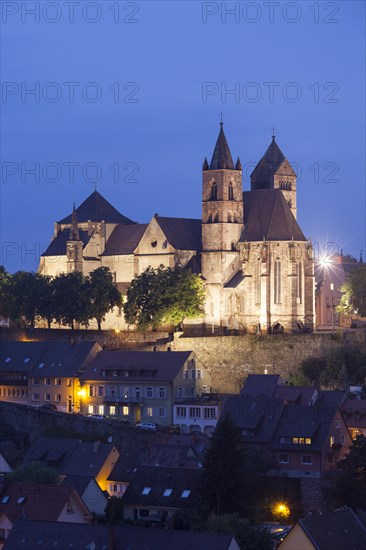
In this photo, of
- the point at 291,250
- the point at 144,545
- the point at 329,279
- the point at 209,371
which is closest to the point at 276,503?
the point at 144,545

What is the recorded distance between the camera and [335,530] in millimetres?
78312

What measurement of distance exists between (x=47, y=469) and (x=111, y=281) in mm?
42491

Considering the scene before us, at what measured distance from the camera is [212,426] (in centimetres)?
10719

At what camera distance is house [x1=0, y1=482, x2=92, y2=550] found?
274 feet

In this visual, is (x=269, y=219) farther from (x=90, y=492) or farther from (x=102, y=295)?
(x=90, y=492)

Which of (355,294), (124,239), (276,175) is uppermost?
(276,175)

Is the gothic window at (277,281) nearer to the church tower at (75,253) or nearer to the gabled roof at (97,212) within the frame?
the church tower at (75,253)

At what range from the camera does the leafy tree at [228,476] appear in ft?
286

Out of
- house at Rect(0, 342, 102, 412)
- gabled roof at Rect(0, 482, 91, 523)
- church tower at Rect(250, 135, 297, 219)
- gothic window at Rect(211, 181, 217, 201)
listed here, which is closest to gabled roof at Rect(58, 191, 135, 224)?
church tower at Rect(250, 135, 297, 219)

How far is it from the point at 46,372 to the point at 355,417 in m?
22.7

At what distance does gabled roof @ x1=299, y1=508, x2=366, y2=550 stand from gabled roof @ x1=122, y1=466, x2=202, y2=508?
9637 millimetres

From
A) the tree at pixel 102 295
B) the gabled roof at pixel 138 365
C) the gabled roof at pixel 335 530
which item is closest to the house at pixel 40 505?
the gabled roof at pixel 335 530

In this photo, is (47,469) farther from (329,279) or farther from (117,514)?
(329,279)

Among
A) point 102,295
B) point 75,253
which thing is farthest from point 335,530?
point 75,253
